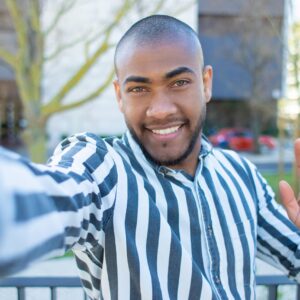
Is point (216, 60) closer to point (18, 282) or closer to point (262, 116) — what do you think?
point (262, 116)

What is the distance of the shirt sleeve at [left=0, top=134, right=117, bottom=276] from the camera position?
25.8 inches

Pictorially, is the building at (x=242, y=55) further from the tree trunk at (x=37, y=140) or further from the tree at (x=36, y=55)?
the tree trunk at (x=37, y=140)

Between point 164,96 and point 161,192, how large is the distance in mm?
288

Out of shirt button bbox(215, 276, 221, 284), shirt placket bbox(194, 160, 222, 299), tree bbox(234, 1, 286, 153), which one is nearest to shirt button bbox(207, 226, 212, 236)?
shirt placket bbox(194, 160, 222, 299)

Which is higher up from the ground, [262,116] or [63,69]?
[63,69]

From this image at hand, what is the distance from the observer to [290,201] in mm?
1549

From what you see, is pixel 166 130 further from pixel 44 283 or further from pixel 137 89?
pixel 44 283

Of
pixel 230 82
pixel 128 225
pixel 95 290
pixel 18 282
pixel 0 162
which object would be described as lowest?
pixel 18 282

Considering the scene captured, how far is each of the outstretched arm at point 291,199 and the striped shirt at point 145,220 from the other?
10cm

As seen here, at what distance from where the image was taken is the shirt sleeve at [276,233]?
164 cm

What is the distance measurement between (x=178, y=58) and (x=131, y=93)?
176 mm

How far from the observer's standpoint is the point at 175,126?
1393 millimetres

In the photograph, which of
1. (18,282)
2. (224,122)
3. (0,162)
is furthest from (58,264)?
(224,122)

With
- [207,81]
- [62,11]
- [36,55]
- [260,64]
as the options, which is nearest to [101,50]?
[62,11]
